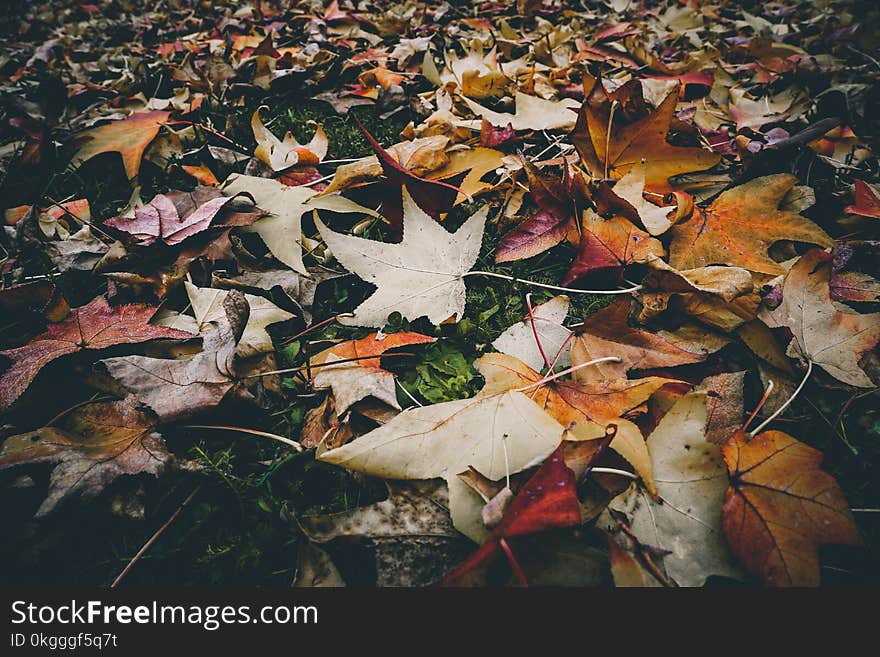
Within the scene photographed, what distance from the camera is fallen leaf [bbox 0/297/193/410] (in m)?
0.85

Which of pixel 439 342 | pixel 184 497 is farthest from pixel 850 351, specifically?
pixel 184 497

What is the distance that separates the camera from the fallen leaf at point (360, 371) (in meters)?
0.85

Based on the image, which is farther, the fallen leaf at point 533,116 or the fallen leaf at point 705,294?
the fallen leaf at point 533,116

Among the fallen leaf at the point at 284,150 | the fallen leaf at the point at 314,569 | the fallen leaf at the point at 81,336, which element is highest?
the fallen leaf at the point at 284,150

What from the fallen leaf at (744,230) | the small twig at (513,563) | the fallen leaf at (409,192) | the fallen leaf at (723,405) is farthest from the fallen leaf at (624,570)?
the fallen leaf at (409,192)

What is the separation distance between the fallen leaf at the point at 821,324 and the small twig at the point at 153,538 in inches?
43.2

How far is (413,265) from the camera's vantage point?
3.21ft

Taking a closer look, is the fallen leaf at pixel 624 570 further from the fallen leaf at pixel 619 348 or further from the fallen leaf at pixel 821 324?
the fallen leaf at pixel 821 324

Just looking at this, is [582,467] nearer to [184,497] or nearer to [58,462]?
[184,497]

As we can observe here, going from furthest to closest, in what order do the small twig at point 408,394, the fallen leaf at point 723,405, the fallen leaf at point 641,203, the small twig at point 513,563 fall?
the fallen leaf at point 641,203 → the small twig at point 408,394 → the fallen leaf at point 723,405 → the small twig at point 513,563

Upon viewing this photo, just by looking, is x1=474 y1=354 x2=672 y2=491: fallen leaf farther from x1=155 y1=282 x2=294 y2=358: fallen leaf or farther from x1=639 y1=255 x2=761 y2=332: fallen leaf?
x1=155 y1=282 x2=294 y2=358: fallen leaf

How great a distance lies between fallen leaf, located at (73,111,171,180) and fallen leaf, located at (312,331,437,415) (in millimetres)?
963

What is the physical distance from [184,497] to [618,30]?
7.74 feet

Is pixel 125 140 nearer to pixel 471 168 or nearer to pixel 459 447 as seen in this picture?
pixel 471 168
